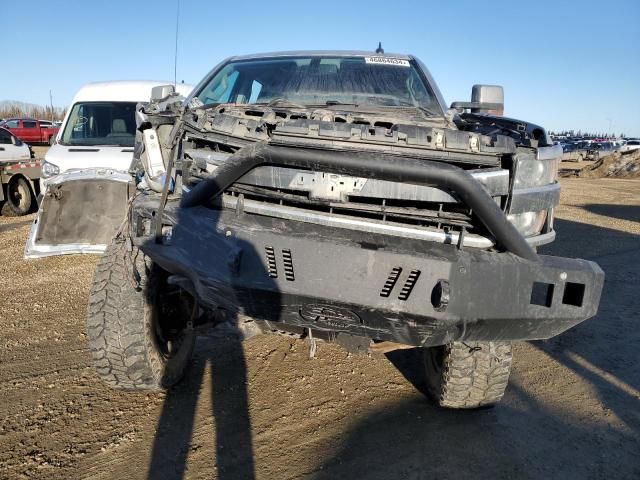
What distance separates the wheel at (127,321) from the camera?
9.68ft

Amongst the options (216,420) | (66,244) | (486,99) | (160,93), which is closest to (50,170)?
(66,244)

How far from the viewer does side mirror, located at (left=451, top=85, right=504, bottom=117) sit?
142 inches

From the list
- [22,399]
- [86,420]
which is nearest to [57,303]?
[22,399]

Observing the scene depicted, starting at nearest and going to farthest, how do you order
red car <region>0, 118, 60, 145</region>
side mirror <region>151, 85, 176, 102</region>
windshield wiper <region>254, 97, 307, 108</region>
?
windshield wiper <region>254, 97, 307, 108</region> → side mirror <region>151, 85, 176, 102</region> → red car <region>0, 118, 60, 145</region>

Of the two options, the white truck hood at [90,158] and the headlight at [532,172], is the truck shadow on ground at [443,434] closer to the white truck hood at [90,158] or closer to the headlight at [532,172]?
the headlight at [532,172]

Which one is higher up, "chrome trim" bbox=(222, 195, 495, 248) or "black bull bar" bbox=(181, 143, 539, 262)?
"black bull bar" bbox=(181, 143, 539, 262)

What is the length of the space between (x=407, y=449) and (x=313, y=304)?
1.11 metres

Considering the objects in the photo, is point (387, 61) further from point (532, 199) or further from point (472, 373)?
point (472, 373)

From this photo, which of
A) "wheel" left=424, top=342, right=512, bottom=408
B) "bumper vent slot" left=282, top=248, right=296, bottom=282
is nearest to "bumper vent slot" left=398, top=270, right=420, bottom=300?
"bumper vent slot" left=282, top=248, right=296, bottom=282

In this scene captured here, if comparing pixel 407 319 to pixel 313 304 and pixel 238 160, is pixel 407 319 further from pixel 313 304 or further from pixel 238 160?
pixel 238 160

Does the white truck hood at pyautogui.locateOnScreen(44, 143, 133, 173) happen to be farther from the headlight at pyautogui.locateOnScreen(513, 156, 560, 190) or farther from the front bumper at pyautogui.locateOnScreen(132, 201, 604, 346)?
the headlight at pyautogui.locateOnScreen(513, 156, 560, 190)

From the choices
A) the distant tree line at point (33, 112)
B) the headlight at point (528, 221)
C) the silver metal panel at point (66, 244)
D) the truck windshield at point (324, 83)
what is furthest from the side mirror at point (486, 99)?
the distant tree line at point (33, 112)

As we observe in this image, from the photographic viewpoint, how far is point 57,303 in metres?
4.94

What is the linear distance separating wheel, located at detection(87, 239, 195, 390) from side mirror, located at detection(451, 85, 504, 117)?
233cm
